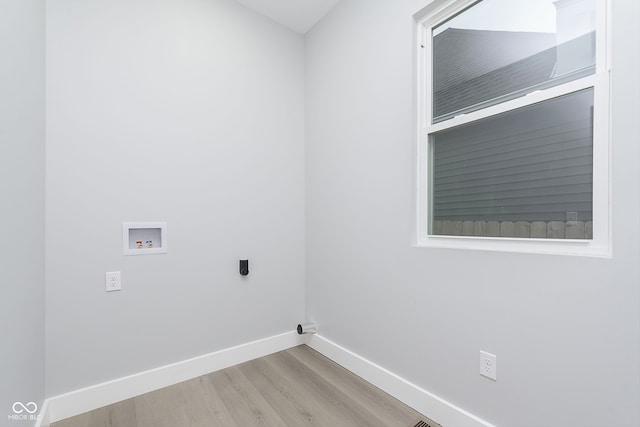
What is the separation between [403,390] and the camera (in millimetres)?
1725

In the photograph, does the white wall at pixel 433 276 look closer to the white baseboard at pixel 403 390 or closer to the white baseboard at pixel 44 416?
→ the white baseboard at pixel 403 390

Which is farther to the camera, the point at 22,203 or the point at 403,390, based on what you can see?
the point at 403,390

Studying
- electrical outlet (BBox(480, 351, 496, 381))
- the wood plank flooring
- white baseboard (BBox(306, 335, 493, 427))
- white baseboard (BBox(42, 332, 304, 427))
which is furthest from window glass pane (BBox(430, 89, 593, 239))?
white baseboard (BBox(42, 332, 304, 427))

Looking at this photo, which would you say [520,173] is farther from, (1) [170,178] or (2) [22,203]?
(2) [22,203]

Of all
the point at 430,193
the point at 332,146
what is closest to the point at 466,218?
the point at 430,193

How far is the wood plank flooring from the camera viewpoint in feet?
5.17

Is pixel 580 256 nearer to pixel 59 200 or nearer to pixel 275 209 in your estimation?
pixel 275 209

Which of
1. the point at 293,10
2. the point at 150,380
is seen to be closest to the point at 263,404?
the point at 150,380

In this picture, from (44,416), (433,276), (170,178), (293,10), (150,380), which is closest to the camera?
(44,416)

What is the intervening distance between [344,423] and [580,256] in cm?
138

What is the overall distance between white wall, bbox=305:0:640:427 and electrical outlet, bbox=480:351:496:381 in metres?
0.03

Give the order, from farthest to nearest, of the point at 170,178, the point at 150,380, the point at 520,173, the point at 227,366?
the point at 227,366, the point at 170,178, the point at 150,380, the point at 520,173

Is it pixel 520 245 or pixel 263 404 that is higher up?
pixel 520 245

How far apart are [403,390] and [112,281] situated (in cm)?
187
